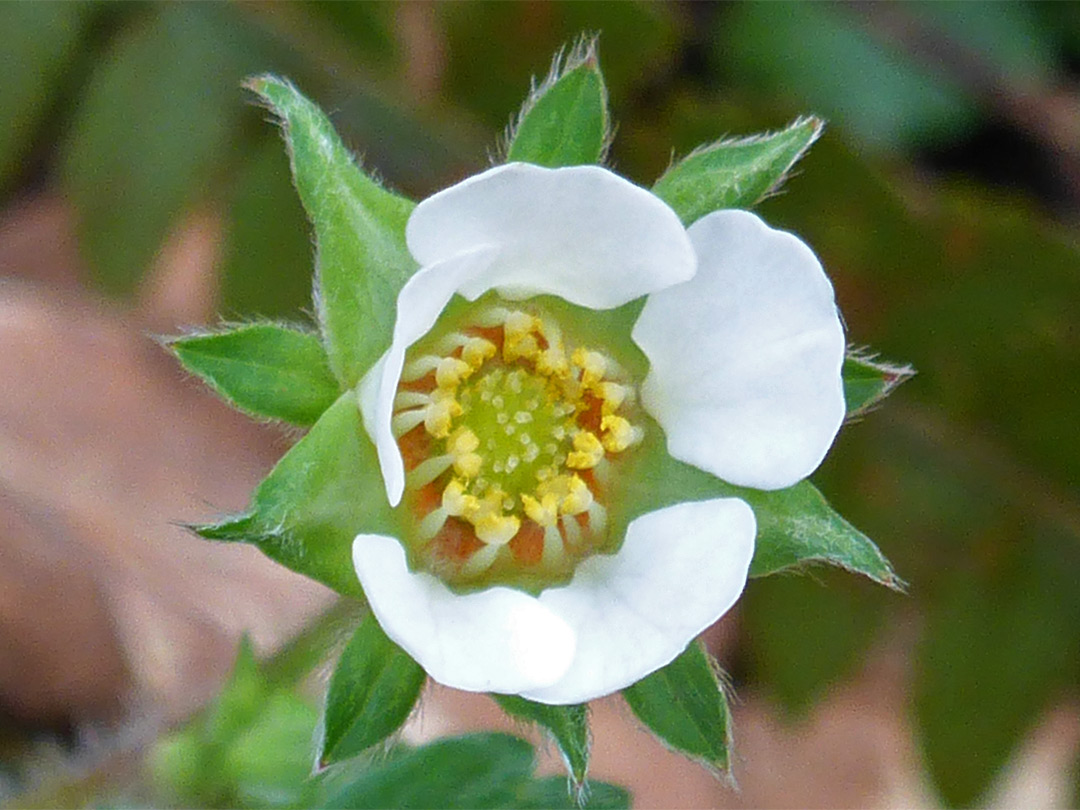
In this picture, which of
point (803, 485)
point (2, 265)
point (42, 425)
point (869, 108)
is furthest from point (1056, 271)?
point (2, 265)

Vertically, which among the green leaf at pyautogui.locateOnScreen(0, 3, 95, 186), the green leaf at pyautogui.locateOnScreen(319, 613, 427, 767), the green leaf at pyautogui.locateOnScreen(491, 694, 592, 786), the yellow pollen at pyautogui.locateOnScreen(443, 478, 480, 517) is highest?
the yellow pollen at pyautogui.locateOnScreen(443, 478, 480, 517)

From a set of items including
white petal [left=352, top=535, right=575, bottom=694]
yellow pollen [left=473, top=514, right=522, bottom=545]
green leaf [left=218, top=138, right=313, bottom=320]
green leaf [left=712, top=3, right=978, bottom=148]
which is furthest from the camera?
green leaf [left=712, top=3, right=978, bottom=148]

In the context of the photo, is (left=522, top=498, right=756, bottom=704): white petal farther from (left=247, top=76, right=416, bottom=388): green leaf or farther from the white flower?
(left=247, top=76, right=416, bottom=388): green leaf

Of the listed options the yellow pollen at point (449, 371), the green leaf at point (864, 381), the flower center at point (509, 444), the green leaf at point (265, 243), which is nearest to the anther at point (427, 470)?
the flower center at point (509, 444)

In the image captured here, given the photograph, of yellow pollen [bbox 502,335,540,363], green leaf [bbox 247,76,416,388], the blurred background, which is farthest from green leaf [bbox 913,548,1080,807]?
green leaf [bbox 247,76,416,388]

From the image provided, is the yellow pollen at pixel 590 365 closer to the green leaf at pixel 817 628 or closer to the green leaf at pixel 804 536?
the green leaf at pixel 804 536

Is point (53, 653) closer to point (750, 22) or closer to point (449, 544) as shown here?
point (449, 544)

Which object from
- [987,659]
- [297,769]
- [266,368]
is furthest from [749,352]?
[987,659]
